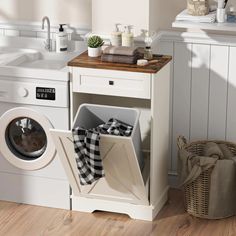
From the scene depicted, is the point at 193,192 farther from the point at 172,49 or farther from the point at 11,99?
the point at 11,99

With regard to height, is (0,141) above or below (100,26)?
below

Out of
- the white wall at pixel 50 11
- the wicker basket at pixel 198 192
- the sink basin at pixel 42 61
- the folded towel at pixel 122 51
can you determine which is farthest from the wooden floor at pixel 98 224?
the white wall at pixel 50 11

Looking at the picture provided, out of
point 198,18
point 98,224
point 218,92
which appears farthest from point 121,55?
point 98,224

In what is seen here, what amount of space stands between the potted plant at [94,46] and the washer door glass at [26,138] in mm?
556

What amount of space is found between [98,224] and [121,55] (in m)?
1.03

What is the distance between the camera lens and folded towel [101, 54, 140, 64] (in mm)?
4437

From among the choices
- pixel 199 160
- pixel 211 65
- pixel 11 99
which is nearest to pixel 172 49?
pixel 211 65

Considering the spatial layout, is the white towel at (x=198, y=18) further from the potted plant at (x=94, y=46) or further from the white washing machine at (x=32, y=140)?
the white washing machine at (x=32, y=140)

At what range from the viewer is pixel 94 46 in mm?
4570

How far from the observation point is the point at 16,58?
4863mm

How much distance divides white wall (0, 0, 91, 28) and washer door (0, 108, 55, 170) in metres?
0.79

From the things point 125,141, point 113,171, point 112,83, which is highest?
point 112,83

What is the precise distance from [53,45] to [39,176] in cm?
90

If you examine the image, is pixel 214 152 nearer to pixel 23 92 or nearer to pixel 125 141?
pixel 125 141
